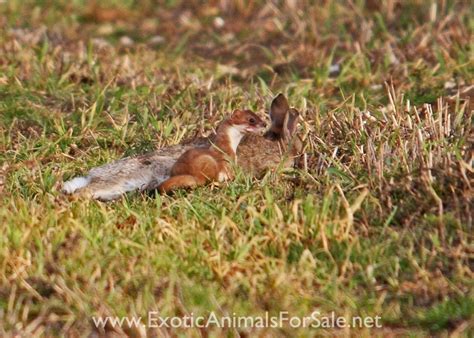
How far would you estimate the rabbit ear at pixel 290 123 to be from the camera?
301 inches

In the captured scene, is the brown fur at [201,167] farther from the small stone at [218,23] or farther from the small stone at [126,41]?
the small stone at [218,23]

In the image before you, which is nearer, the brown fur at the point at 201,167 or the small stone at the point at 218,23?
the brown fur at the point at 201,167

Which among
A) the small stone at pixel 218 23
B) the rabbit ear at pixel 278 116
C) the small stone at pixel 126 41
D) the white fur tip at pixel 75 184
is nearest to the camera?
the white fur tip at pixel 75 184

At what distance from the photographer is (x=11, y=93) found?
9289 millimetres

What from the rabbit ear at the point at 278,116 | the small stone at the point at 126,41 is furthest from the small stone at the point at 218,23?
the rabbit ear at the point at 278,116

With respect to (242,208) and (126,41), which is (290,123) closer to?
(242,208)

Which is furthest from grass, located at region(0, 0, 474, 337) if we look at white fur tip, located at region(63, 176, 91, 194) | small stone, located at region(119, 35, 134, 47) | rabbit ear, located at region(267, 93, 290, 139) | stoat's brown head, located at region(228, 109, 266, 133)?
small stone, located at region(119, 35, 134, 47)

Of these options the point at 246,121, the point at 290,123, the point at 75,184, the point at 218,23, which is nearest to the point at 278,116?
the point at 290,123

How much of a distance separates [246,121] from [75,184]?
1.13 metres

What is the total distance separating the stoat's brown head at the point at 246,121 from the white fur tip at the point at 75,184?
0.96 metres

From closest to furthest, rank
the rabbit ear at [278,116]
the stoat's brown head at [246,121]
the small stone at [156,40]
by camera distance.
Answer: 1. the stoat's brown head at [246,121]
2. the rabbit ear at [278,116]
3. the small stone at [156,40]

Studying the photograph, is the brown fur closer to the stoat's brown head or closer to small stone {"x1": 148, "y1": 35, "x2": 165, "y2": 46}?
the stoat's brown head

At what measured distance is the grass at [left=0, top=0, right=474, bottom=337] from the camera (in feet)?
18.4

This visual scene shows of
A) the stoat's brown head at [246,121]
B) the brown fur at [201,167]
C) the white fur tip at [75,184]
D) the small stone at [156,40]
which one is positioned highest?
the stoat's brown head at [246,121]
